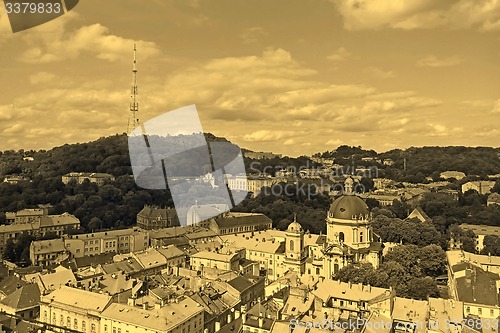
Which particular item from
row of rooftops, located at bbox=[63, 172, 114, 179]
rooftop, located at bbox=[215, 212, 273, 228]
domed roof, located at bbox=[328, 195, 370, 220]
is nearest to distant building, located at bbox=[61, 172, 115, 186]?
row of rooftops, located at bbox=[63, 172, 114, 179]

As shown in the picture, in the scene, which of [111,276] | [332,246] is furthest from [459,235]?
[111,276]

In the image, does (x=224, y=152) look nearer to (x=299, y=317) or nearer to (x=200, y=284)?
(x=200, y=284)

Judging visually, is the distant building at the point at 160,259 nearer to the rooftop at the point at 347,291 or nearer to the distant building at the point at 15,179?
the rooftop at the point at 347,291

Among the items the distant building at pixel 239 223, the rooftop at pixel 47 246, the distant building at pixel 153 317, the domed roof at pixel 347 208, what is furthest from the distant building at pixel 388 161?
the distant building at pixel 153 317

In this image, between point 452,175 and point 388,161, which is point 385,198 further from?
point 388,161

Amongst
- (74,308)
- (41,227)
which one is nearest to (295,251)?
(74,308)

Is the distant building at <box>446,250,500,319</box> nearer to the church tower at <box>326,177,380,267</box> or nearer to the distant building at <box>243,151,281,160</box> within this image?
the church tower at <box>326,177,380,267</box>

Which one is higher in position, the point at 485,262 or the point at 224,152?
the point at 224,152
